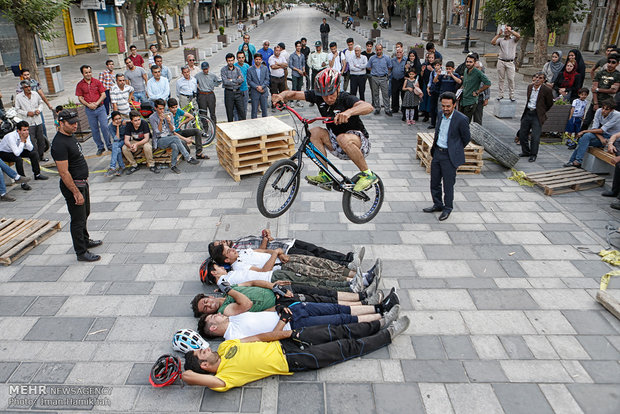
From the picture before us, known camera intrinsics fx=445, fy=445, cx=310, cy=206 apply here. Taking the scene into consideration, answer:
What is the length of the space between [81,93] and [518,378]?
34.1 feet

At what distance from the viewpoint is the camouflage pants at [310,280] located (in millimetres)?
5352

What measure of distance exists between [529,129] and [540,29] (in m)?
9.12

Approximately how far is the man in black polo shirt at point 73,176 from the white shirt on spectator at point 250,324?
288cm

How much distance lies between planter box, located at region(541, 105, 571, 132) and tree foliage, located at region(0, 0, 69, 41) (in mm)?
13733

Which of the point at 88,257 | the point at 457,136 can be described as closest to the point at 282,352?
the point at 88,257

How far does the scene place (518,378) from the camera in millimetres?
4172

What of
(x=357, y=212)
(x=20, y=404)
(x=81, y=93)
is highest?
(x=81, y=93)

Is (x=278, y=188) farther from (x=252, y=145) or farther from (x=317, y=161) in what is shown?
(x=252, y=145)

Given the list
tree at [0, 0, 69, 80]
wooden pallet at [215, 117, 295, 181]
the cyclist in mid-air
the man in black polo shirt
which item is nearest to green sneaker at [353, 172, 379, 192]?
the cyclist in mid-air

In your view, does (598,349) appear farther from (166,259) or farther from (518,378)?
(166,259)

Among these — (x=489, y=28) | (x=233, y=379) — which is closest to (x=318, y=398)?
(x=233, y=379)

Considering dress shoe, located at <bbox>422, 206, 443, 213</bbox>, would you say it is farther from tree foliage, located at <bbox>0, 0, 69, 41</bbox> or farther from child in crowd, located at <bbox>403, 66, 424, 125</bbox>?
tree foliage, located at <bbox>0, 0, 69, 41</bbox>

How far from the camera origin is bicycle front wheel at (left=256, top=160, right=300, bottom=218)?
5.46 meters

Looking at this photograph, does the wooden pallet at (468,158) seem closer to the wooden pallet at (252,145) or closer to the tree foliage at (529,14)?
the wooden pallet at (252,145)
